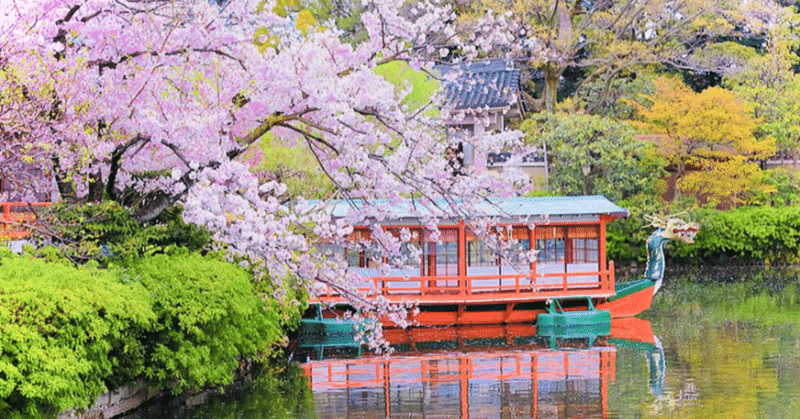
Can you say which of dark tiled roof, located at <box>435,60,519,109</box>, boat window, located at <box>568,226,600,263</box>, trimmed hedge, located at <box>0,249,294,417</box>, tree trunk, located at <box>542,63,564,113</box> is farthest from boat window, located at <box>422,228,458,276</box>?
tree trunk, located at <box>542,63,564,113</box>

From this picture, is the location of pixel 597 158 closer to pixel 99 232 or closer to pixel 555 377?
pixel 555 377

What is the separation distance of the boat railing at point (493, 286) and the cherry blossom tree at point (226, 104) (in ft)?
32.9

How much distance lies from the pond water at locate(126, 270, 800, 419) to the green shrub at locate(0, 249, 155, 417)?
2.19m

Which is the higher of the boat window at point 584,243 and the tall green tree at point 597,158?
the tall green tree at point 597,158

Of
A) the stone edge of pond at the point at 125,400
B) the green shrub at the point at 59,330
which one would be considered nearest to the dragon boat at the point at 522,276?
the stone edge of pond at the point at 125,400

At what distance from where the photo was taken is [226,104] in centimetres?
1059

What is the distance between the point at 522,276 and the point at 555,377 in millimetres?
6382

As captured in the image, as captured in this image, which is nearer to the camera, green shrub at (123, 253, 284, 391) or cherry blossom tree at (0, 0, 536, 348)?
cherry blossom tree at (0, 0, 536, 348)

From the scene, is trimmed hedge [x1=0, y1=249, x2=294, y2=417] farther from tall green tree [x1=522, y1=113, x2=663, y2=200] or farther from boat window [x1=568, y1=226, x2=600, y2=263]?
tall green tree [x1=522, y1=113, x2=663, y2=200]

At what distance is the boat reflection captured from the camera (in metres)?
12.8

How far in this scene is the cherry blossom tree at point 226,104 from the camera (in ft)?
32.5

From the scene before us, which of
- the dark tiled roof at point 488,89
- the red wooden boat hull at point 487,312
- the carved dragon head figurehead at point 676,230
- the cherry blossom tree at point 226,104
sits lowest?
the red wooden boat hull at point 487,312

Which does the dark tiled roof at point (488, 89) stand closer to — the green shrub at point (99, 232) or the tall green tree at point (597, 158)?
the tall green tree at point (597, 158)

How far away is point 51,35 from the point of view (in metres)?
10.6
